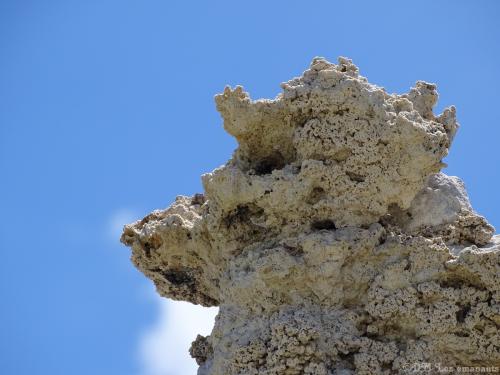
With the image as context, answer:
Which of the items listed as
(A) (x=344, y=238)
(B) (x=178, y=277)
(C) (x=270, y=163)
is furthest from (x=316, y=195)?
(B) (x=178, y=277)

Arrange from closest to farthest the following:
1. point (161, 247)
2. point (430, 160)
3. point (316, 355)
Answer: point (316, 355) < point (430, 160) < point (161, 247)

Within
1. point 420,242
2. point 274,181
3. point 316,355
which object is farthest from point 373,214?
point 316,355

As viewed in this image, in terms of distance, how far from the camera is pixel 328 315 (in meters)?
8.59

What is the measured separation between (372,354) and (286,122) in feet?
8.80

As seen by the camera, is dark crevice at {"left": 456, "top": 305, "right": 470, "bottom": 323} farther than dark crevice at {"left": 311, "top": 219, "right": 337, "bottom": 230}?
No

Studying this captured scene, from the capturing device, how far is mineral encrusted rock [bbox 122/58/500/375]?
8375mm

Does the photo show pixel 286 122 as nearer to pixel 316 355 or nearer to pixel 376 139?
pixel 376 139

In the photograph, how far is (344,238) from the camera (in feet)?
28.3

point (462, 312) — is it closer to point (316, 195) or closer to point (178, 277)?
point (316, 195)

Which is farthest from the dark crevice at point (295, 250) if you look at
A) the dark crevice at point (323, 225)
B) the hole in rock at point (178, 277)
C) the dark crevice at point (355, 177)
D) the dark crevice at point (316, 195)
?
the hole in rock at point (178, 277)

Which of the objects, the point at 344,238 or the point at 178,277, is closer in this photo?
the point at 344,238

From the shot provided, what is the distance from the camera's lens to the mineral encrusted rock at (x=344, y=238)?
330 inches

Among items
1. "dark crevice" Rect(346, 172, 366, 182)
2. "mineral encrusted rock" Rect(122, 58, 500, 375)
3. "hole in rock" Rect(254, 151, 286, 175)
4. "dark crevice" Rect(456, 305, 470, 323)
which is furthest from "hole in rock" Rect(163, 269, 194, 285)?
"dark crevice" Rect(456, 305, 470, 323)

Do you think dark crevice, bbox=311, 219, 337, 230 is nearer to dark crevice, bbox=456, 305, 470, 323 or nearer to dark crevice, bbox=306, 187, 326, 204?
dark crevice, bbox=306, 187, 326, 204
